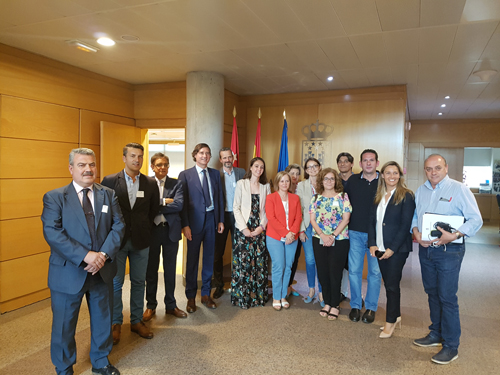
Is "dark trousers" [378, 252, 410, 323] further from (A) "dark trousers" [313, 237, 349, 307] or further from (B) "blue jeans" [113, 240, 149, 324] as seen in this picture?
(B) "blue jeans" [113, 240, 149, 324]

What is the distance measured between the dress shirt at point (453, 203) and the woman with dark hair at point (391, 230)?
0.15 meters

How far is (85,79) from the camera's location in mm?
4875

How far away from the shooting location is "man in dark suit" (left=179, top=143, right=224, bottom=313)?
12.9ft

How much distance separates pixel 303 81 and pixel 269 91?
873mm

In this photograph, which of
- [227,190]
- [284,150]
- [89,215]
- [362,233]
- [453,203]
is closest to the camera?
[89,215]

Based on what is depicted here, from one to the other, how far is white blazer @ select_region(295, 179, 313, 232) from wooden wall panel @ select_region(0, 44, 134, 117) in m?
3.14

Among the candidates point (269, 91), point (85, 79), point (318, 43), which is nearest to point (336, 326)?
point (318, 43)

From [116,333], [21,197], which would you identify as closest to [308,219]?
[116,333]

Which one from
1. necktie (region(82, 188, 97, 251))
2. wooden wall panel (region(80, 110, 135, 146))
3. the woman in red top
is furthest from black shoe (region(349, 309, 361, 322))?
wooden wall panel (region(80, 110, 135, 146))

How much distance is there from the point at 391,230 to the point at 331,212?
684 mm

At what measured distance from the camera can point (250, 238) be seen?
13.4 feet

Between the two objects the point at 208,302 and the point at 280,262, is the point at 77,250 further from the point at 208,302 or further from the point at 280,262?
the point at 280,262

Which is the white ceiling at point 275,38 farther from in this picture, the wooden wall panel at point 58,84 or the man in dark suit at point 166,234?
the man in dark suit at point 166,234

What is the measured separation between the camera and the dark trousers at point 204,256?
395cm
